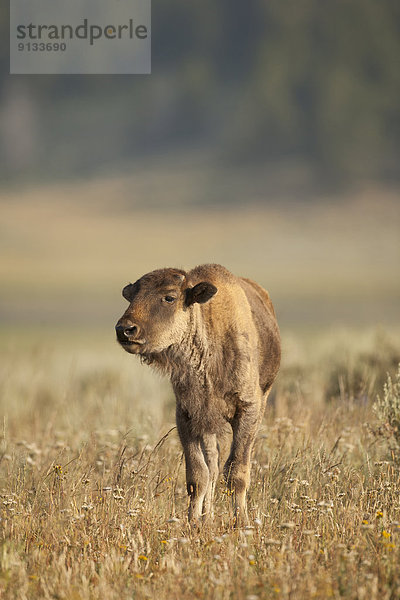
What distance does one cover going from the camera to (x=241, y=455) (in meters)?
6.84

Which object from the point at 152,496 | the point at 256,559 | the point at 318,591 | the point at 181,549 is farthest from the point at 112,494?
the point at 318,591

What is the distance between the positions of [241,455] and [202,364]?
0.92m

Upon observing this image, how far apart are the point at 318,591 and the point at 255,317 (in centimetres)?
372

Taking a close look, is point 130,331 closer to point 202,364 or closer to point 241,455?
point 202,364

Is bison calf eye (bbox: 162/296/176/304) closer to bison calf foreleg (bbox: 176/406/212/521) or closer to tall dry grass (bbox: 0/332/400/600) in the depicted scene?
bison calf foreleg (bbox: 176/406/212/521)

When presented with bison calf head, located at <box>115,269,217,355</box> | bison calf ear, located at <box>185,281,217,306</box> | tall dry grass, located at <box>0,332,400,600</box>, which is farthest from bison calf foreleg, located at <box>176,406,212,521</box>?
bison calf ear, located at <box>185,281,217,306</box>

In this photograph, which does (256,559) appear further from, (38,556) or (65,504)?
(65,504)

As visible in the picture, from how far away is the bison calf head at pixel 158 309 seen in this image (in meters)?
6.23

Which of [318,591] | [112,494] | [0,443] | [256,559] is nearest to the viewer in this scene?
[318,591]

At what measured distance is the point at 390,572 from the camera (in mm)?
4680

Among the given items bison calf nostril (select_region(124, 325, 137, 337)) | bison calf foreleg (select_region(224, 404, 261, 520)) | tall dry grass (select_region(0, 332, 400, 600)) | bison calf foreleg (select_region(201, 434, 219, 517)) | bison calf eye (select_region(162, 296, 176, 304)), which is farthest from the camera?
bison calf foreleg (select_region(201, 434, 219, 517))

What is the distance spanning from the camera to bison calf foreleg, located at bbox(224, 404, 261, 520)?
673cm

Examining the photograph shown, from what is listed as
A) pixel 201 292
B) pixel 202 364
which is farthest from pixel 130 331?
pixel 202 364

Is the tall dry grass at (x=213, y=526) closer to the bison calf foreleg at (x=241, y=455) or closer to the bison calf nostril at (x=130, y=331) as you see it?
the bison calf foreleg at (x=241, y=455)
